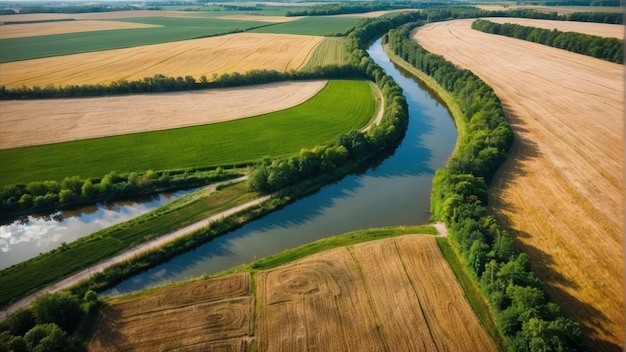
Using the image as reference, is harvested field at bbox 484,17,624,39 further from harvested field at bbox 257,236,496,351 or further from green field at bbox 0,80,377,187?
harvested field at bbox 257,236,496,351

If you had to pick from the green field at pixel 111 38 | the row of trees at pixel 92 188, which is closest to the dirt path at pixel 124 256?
the row of trees at pixel 92 188

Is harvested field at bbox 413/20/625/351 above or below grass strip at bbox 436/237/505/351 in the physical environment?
A: above

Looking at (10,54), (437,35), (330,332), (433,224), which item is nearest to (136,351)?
(330,332)

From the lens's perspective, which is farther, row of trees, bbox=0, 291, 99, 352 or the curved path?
the curved path

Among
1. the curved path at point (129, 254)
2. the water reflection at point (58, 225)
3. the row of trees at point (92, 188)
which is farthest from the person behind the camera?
the row of trees at point (92, 188)

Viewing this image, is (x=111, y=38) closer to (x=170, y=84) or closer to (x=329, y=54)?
(x=170, y=84)

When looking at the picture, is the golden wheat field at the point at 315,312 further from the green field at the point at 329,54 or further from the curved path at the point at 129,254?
the green field at the point at 329,54

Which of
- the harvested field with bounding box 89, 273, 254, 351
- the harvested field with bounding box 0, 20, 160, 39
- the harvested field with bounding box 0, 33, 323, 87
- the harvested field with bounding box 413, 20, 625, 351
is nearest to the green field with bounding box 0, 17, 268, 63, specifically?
the harvested field with bounding box 0, 20, 160, 39

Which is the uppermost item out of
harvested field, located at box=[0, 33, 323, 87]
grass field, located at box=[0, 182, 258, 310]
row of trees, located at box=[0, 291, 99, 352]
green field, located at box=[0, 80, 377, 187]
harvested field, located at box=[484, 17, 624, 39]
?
harvested field, located at box=[484, 17, 624, 39]
